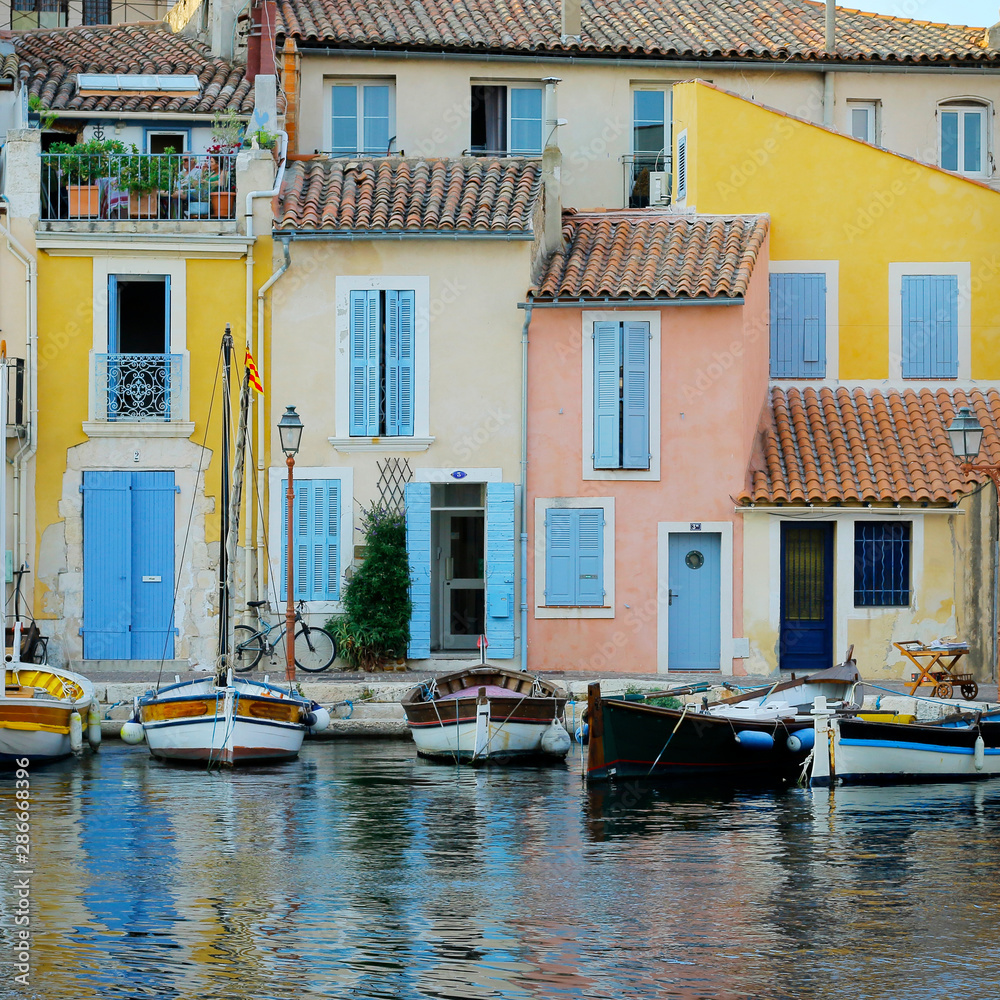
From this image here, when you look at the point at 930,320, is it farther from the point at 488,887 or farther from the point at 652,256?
the point at 488,887

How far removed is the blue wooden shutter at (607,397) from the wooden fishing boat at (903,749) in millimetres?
7145

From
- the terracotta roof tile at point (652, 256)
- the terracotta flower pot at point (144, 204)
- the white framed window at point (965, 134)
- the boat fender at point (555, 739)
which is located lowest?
the boat fender at point (555, 739)

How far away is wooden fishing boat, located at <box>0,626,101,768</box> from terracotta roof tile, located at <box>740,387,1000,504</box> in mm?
10277

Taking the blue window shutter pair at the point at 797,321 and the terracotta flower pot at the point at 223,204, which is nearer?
the terracotta flower pot at the point at 223,204

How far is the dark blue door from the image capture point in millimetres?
27391

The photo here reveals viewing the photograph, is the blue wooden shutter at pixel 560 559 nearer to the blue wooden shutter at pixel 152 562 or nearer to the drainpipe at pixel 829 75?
the blue wooden shutter at pixel 152 562

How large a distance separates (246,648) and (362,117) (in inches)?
426

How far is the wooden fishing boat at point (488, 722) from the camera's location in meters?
22.4

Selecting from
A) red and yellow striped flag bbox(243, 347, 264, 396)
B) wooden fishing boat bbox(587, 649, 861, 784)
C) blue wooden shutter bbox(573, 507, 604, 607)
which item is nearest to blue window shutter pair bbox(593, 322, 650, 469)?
blue wooden shutter bbox(573, 507, 604, 607)

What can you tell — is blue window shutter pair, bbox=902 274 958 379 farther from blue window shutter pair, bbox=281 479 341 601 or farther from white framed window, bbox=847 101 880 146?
blue window shutter pair, bbox=281 479 341 601

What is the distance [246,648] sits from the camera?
26594mm

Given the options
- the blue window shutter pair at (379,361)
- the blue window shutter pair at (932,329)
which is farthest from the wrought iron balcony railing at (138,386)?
the blue window shutter pair at (932,329)

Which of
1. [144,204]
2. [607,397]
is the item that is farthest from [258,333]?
[607,397]

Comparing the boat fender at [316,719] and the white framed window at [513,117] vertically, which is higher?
the white framed window at [513,117]
